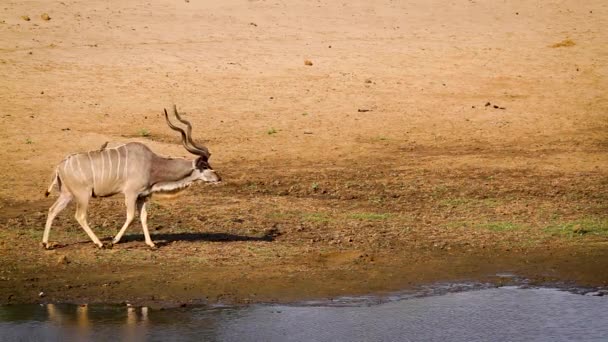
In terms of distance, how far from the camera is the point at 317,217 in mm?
11695

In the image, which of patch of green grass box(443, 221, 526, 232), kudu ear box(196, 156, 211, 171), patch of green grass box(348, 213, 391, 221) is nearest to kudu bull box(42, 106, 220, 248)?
kudu ear box(196, 156, 211, 171)

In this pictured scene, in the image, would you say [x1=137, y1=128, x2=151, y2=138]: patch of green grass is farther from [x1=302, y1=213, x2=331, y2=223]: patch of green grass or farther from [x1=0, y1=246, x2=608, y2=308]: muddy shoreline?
[x1=0, y1=246, x2=608, y2=308]: muddy shoreline

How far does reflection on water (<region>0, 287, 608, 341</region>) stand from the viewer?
8.22m

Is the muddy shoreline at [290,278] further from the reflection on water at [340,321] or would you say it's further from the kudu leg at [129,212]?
the kudu leg at [129,212]

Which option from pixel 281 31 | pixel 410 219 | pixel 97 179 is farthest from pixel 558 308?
pixel 281 31

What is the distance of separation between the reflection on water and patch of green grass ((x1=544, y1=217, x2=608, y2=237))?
1878 millimetres

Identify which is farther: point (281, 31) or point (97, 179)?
point (281, 31)

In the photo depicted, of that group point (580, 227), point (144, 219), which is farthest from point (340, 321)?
point (580, 227)

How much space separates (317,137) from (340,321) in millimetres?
6834

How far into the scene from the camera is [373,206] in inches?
485

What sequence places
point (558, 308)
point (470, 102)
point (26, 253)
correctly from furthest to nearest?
point (470, 102) < point (26, 253) < point (558, 308)

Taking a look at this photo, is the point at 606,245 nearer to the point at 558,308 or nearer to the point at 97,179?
the point at 558,308

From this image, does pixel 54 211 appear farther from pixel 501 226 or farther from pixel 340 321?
pixel 501 226

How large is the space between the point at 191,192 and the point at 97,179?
2428 millimetres
